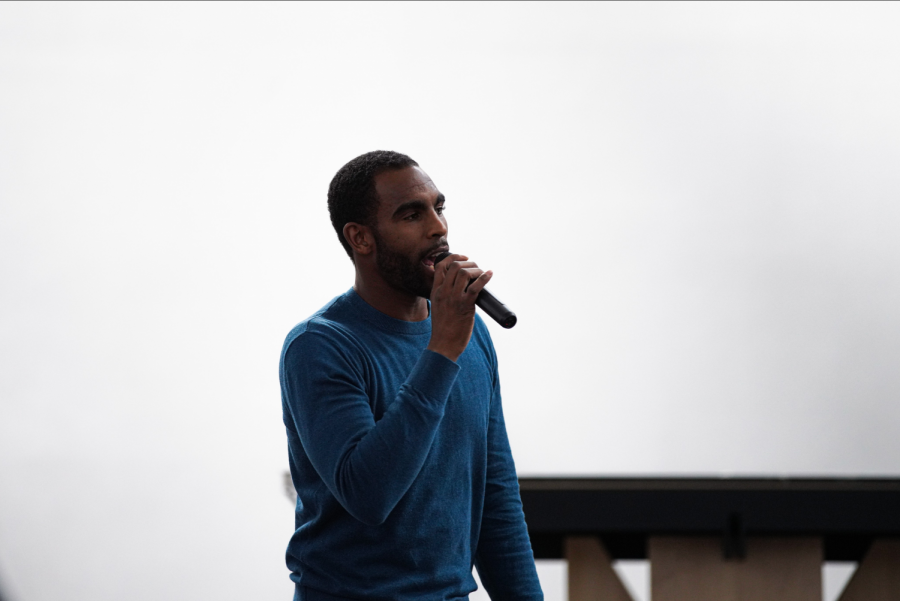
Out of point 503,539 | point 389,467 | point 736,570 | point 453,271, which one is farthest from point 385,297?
point 736,570

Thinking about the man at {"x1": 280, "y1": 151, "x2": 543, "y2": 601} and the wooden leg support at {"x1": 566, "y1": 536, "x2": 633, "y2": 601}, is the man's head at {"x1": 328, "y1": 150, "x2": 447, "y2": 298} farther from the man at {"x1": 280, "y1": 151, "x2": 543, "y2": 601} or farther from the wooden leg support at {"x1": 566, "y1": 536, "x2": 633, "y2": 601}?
the wooden leg support at {"x1": 566, "y1": 536, "x2": 633, "y2": 601}

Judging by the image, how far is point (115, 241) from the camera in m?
1.99

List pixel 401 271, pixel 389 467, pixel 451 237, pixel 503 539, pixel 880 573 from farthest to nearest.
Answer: pixel 451 237, pixel 880 573, pixel 503 539, pixel 401 271, pixel 389 467

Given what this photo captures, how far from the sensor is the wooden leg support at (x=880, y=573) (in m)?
1.52

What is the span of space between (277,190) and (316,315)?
1160 millimetres

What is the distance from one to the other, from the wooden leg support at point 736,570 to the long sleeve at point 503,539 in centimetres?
63

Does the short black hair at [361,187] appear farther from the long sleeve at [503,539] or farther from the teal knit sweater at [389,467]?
the long sleeve at [503,539]

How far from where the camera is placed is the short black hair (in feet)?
3.09

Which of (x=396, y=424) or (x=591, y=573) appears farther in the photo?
(x=591, y=573)

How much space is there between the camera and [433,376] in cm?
80

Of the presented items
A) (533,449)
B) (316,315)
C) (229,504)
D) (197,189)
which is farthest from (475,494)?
(197,189)

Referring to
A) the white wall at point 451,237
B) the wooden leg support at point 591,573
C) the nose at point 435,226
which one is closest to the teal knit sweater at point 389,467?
the nose at point 435,226

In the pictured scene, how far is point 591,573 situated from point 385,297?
90cm

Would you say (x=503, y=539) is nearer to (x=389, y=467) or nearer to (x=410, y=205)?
(x=389, y=467)
